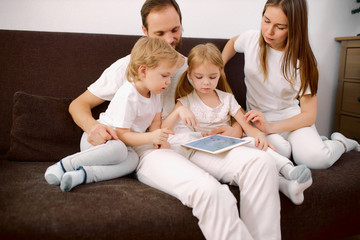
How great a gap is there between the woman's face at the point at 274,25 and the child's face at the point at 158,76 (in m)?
0.55

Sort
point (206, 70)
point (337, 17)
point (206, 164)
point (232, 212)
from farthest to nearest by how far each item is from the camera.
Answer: point (337, 17) < point (206, 70) < point (206, 164) < point (232, 212)

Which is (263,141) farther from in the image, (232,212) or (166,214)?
(166,214)

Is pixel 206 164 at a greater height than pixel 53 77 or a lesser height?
lesser

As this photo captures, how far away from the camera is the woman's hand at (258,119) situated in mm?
1425

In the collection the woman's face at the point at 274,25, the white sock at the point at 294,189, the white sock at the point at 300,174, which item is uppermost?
the woman's face at the point at 274,25

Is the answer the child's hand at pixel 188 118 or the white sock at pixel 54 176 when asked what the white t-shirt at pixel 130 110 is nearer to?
the child's hand at pixel 188 118

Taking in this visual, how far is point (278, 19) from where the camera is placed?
1.46m

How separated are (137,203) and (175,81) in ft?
2.40

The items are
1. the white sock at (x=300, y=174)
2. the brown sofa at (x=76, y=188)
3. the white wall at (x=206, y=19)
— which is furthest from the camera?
the white wall at (x=206, y=19)

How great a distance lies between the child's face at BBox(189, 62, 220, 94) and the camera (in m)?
1.37

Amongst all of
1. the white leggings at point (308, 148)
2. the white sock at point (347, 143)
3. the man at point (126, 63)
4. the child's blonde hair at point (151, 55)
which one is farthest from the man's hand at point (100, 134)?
the white sock at point (347, 143)

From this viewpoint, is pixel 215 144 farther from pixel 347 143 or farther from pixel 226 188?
pixel 347 143

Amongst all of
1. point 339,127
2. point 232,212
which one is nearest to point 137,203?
point 232,212

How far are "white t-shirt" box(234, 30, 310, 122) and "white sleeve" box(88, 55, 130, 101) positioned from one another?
0.67 meters
